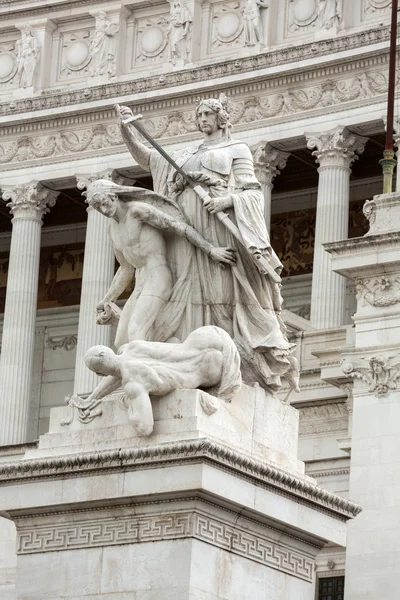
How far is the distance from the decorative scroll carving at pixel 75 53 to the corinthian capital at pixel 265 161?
26.2 feet

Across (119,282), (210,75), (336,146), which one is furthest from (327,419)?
(210,75)

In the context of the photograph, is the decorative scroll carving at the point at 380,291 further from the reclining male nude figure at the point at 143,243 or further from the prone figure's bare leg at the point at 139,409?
the prone figure's bare leg at the point at 139,409

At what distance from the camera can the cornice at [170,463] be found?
16219 millimetres

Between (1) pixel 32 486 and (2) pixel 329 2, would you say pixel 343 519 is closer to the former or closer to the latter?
(1) pixel 32 486

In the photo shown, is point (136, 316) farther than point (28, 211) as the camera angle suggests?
No

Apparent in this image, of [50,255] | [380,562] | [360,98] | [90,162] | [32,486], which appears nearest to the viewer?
[32,486]

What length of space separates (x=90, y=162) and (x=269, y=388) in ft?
144

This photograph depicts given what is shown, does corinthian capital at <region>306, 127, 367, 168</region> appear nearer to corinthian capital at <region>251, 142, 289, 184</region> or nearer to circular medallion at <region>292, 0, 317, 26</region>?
corinthian capital at <region>251, 142, 289, 184</region>

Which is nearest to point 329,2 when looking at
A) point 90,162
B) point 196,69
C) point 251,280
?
point 196,69

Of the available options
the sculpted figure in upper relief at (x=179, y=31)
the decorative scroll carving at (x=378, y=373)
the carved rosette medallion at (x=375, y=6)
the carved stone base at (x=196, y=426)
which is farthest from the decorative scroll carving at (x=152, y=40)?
the carved stone base at (x=196, y=426)

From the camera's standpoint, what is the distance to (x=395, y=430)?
2808 cm

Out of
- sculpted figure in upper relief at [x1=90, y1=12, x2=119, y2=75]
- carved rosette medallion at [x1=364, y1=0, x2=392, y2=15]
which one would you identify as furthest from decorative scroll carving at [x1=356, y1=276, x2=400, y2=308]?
sculpted figure in upper relief at [x1=90, y1=12, x2=119, y2=75]

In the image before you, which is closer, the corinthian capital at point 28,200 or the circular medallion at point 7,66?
the corinthian capital at point 28,200

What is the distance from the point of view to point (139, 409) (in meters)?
16.7
